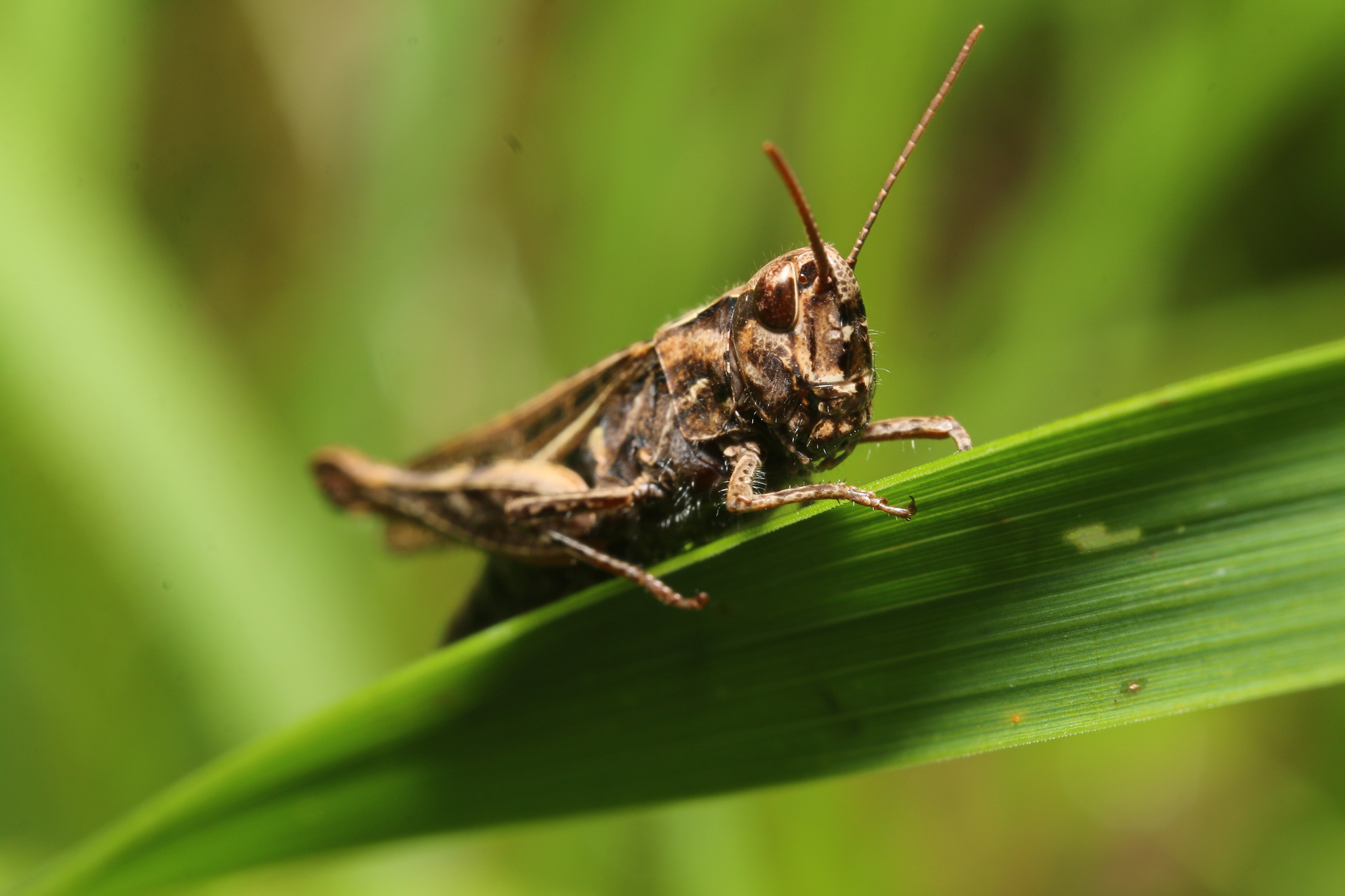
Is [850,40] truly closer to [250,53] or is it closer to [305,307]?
[305,307]

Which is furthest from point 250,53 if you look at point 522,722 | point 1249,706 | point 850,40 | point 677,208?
point 1249,706

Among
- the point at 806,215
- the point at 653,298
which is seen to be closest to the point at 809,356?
the point at 806,215

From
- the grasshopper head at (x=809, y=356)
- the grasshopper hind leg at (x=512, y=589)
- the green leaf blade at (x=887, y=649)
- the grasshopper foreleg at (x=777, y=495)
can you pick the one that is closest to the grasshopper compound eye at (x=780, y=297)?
the grasshopper head at (x=809, y=356)

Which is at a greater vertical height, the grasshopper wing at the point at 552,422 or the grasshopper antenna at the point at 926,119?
the grasshopper antenna at the point at 926,119

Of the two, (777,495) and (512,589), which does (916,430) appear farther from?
(512,589)

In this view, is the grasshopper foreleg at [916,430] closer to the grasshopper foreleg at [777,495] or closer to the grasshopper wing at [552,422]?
the grasshopper foreleg at [777,495]

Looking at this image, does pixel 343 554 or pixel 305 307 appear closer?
pixel 343 554
